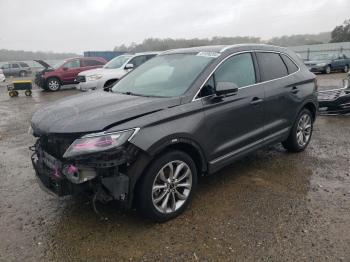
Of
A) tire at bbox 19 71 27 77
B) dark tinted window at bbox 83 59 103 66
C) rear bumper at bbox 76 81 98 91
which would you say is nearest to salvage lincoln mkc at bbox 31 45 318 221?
rear bumper at bbox 76 81 98 91

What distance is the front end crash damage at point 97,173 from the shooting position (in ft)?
9.59

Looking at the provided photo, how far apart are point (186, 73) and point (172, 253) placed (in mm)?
2057

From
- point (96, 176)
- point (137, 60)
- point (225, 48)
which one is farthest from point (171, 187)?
point (137, 60)

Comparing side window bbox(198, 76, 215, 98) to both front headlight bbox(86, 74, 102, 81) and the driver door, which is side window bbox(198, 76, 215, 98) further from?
the driver door

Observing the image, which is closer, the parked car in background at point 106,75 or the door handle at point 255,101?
the door handle at point 255,101

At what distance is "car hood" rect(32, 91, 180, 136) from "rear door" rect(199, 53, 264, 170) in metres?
0.52

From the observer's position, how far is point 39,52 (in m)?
79.1

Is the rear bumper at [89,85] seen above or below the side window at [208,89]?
below

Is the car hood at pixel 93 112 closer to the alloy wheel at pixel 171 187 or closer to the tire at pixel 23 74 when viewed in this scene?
the alloy wheel at pixel 171 187

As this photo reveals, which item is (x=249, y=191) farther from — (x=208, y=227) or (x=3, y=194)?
(x=3, y=194)

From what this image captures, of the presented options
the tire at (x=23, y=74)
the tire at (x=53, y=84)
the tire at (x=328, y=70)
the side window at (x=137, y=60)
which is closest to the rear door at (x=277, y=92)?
the side window at (x=137, y=60)

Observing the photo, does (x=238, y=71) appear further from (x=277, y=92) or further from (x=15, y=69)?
(x=15, y=69)

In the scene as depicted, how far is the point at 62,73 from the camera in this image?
686 inches

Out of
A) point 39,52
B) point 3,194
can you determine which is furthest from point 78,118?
point 39,52
